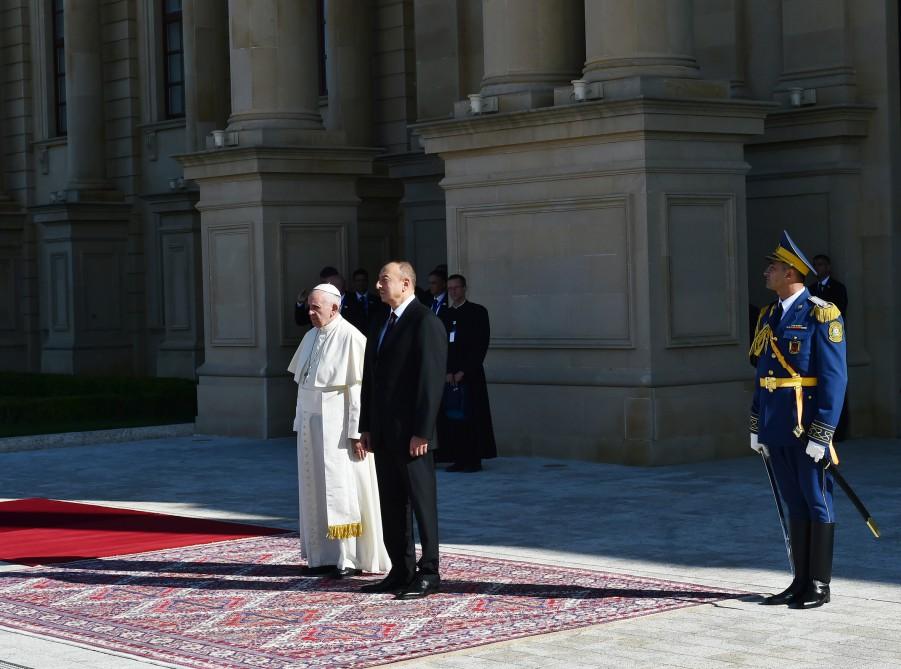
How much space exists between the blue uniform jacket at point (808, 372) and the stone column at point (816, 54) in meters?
9.39

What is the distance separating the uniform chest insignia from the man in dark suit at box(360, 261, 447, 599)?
2241 millimetres

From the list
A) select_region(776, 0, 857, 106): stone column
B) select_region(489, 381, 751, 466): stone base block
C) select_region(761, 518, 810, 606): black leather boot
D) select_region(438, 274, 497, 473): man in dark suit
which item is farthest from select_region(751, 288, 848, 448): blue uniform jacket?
select_region(776, 0, 857, 106): stone column

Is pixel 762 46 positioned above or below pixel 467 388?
above

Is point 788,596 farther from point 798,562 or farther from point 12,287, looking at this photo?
point 12,287

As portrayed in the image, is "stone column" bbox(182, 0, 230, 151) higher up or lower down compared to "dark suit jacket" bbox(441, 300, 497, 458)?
higher up

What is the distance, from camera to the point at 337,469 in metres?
10.5

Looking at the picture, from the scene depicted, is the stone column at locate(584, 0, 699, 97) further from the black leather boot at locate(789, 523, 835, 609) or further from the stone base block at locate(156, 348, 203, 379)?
the stone base block at locate(156, 348, 203, 379)

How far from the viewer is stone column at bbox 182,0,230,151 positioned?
1047 inches

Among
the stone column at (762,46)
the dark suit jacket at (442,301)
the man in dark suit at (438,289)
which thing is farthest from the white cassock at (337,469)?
the stone column at (762,46)

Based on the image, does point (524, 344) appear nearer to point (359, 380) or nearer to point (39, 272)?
point (359, 380)

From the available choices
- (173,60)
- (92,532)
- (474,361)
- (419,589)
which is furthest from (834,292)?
(173,60)

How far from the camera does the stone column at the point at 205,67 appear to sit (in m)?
26.6

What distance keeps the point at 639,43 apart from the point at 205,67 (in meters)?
11.8

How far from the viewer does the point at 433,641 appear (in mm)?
8367
